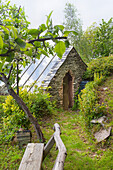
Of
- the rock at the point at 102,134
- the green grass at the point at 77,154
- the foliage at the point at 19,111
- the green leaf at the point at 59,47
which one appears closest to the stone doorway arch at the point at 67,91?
the foliage at the point at 19,111

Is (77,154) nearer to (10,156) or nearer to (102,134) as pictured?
(102,134)

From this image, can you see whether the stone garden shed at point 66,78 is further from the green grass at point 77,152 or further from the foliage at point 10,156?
the foliage at point 10,156

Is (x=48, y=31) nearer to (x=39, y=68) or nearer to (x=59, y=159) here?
(x=59, y=159)

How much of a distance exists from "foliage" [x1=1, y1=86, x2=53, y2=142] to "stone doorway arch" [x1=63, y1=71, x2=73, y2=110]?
5.57 feet

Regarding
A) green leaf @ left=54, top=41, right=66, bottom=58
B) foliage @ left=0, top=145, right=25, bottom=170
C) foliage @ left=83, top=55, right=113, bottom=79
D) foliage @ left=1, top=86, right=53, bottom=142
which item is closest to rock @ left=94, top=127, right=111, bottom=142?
foliage @ left=1, top=86, right=53, bottom=142

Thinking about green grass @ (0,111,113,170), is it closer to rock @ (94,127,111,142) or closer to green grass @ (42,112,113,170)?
green grass @ (42,112,113,170)

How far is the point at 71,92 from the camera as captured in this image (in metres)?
8.78

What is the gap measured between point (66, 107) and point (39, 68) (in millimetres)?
2746

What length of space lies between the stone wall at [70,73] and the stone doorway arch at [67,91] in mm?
194

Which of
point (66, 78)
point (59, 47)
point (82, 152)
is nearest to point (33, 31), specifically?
point (59, 47)

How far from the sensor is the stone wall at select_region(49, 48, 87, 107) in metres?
7.69

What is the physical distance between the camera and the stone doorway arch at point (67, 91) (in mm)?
8352

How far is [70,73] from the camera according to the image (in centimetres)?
861

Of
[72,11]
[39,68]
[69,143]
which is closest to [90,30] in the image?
[72,11]
